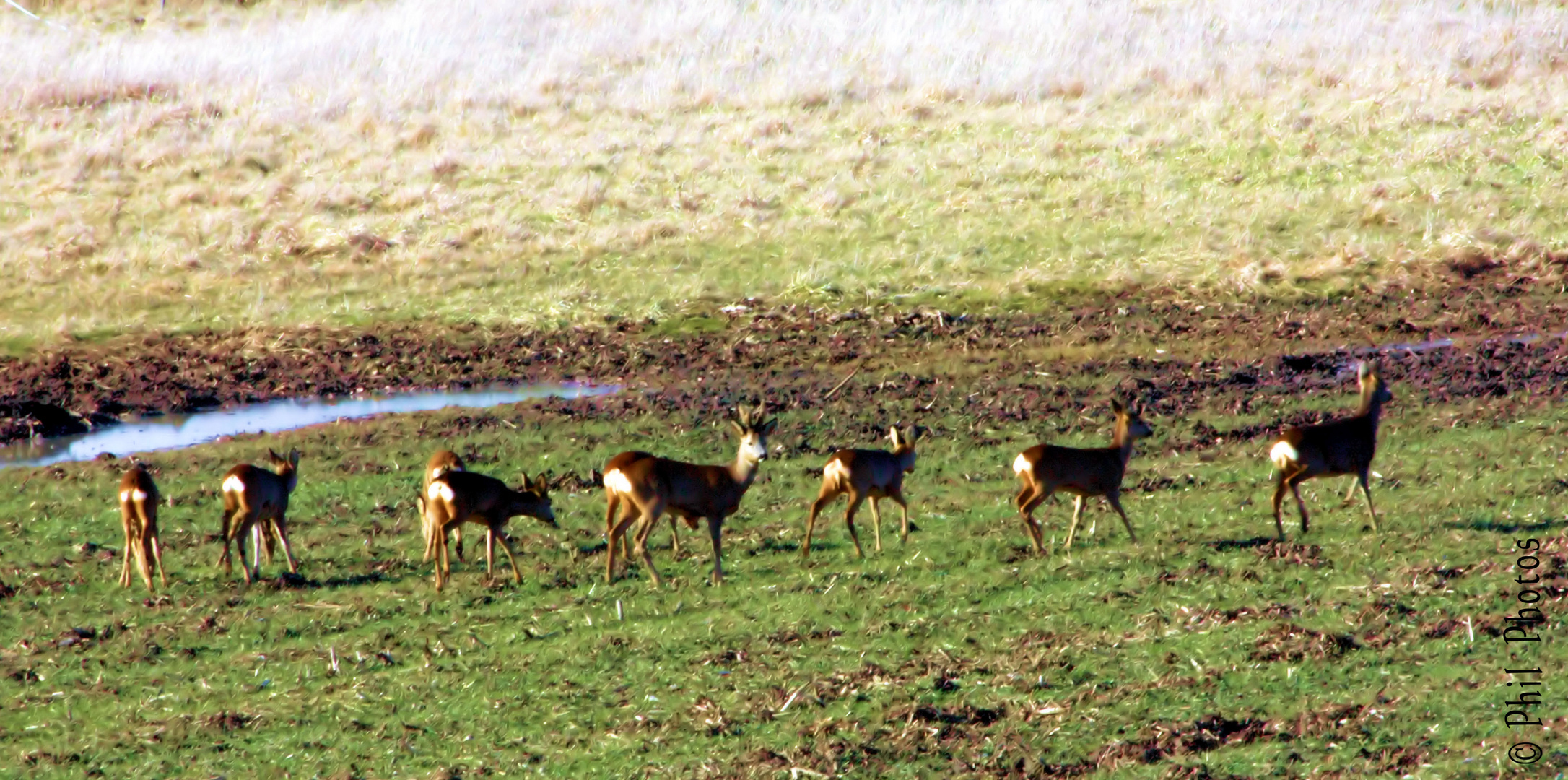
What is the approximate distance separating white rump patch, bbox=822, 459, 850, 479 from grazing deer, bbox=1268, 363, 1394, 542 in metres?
3.37

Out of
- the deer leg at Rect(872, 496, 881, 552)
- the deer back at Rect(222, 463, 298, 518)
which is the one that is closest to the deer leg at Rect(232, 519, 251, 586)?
the deer back at Rect(222, 463, 298, 518)

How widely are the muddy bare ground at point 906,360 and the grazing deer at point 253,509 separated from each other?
6.05m

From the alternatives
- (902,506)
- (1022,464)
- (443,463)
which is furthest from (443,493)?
(1022,464)

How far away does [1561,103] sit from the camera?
34938 mm

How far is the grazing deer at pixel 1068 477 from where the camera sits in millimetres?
13945

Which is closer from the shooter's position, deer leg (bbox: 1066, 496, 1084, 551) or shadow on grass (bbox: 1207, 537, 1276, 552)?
shadow on grass (bbox: 1207, 537, 1276, 552)

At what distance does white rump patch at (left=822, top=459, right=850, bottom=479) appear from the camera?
46.5 feet

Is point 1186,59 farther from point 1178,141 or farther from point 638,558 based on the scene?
point 638,558

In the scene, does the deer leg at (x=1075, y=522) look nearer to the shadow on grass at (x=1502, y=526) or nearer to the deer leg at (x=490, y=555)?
the shadow on grass at (x=1502, y=526)

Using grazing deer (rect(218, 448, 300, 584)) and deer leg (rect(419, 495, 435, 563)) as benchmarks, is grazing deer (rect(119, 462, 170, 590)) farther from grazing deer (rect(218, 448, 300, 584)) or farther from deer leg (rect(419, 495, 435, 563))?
deer leg (rect(419, 495, 435, 563))

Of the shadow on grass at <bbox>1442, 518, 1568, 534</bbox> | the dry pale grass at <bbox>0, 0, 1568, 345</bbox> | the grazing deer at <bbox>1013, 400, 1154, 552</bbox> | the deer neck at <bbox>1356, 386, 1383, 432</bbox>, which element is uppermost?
the dry pale grass at <bbox>0, 0, 1568, 345</bbox>

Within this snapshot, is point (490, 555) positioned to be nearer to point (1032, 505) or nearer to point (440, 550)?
point (440, 550)

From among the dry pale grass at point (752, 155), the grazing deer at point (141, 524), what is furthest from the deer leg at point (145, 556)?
the dry pale grass at point (752, 155)

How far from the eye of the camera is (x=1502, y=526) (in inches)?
539
